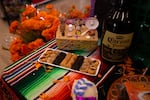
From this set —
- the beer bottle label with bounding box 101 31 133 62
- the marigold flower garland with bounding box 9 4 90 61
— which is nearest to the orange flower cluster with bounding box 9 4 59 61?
the marigold flower garland with bounding box 9 4 90 61

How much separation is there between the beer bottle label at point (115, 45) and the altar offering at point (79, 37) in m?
0.06

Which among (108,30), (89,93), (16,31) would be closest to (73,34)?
(108,30)

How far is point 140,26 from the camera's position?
581 mm

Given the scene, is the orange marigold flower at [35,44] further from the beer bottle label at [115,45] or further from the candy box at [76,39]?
the beer bottle label at [115,45]

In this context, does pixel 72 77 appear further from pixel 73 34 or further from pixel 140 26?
pixel 140 26

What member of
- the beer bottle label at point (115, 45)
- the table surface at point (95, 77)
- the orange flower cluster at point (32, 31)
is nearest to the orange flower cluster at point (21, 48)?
the orange flower cluster at point (32, 31)

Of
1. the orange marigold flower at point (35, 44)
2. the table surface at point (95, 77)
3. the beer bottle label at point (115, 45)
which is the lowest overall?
the table surface at point (95, 77)

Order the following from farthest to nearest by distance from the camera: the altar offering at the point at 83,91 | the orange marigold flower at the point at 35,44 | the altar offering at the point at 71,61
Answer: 1. the orange marigold flower at the point at 35,44
2. the altar offering at the point at 71,61
3. the altar offering at the point at 83,91

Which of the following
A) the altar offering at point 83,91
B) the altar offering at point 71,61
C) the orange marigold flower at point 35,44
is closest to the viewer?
the altar offering at point 83,91

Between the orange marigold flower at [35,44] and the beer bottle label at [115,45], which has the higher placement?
the beer bottle label at [115,45]

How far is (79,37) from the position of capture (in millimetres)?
638

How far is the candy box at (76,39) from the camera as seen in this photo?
0.63 metres

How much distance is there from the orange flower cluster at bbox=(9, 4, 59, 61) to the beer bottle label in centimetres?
27

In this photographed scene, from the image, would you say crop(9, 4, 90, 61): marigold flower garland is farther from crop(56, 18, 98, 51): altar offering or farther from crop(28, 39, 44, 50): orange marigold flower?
crop(56, 18, 98, 51): altar offering
